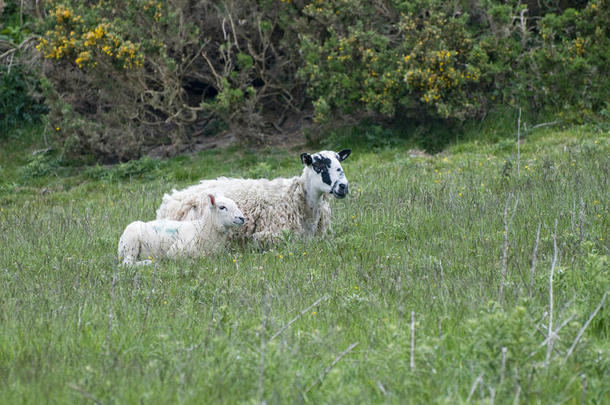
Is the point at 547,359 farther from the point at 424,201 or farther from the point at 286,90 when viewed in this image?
the point at 286,90

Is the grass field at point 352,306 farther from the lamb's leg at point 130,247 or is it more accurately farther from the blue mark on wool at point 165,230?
the blue mark on wool at point 165,230

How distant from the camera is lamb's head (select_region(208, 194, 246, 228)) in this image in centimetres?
823

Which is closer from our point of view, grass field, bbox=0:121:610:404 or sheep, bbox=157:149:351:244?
grass field, bbox=0:121:610:404

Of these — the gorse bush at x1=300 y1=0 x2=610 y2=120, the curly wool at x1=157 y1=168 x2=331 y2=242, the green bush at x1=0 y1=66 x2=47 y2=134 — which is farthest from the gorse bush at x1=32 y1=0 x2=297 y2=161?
the curly wool at x1=157 y1=168 x2=331 y2=242

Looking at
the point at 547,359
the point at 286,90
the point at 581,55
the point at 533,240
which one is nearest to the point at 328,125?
the point at 286,90

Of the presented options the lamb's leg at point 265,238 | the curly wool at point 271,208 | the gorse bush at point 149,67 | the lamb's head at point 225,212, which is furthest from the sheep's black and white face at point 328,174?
the gorse bush at point 149,67

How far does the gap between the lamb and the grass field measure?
0.98 ft

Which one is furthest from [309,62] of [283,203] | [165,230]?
[165,230]

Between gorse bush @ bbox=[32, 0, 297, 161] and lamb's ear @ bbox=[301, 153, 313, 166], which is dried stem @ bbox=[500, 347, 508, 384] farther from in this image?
gorse bush @ bbox=[32, 0, 297, 161]

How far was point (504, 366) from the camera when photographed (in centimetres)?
407

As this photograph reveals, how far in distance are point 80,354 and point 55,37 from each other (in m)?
13.7

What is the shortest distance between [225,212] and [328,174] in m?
1.41

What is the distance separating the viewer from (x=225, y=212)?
830 cm

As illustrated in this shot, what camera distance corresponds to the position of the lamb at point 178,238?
8438 mm
